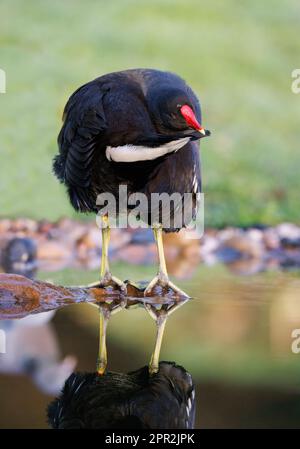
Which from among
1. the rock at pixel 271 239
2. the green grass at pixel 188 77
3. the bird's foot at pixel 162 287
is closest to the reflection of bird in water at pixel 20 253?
the green grass at pixel 188 77

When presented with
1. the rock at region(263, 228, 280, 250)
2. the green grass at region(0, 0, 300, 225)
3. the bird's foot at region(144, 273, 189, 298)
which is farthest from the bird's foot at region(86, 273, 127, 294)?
the green grass at region(0, 0, 300, 225)

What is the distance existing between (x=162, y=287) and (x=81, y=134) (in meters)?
0.93

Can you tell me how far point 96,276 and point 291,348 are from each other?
215 cm

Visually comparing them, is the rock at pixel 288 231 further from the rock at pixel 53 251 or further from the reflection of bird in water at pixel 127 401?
the reflection of bird in water at pixel 127 401

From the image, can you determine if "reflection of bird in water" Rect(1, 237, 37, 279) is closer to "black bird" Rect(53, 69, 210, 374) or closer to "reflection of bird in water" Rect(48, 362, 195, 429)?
"black bird" Rect(53, 69, 210, 374)

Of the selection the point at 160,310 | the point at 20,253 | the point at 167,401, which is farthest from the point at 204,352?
the point at 20,253

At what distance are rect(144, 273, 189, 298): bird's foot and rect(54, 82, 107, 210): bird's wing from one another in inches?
24.3

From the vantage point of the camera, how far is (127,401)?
2.48 meters

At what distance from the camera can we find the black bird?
3.78 m

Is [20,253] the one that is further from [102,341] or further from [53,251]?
[102,341]

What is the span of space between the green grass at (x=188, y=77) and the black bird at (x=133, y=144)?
343 centimetres

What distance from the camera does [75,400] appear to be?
8.13 feet

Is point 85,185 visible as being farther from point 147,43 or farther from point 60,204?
point 147,43

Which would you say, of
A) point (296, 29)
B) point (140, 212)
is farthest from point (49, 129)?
point (140, 212)
